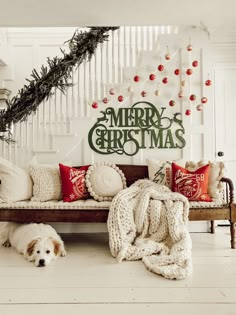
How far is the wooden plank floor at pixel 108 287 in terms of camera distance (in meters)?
2.04

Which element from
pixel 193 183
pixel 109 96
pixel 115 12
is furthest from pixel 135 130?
pixel 115 12

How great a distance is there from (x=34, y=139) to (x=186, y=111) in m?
1.81

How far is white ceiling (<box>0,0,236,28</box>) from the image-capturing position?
146cm

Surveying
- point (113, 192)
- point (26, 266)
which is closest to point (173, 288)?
point (26, 266)

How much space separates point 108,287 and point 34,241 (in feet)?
3.12

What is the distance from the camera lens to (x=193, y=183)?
3688 millimetres

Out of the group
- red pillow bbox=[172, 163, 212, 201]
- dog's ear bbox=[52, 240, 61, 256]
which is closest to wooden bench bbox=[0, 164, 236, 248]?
red pillow bbox=[172, 163, 212, 201]

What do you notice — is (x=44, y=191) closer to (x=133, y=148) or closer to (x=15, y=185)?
(x=15, y=185)

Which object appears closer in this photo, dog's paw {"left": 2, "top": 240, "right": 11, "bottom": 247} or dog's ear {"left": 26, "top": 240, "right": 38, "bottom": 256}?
dog's ear {"left": 26, "top": 240, "right": 38, "bottom": 256}

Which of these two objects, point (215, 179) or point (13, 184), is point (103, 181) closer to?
point (13, 184)

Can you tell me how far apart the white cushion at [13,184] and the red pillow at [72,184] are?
365mm

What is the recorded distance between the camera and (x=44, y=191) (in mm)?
3793

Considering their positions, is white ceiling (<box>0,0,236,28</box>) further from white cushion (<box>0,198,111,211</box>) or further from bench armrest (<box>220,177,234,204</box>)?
bench armrest (<box>220,177,234,204</box>)

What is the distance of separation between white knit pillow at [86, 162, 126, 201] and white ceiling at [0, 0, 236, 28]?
2.29m
